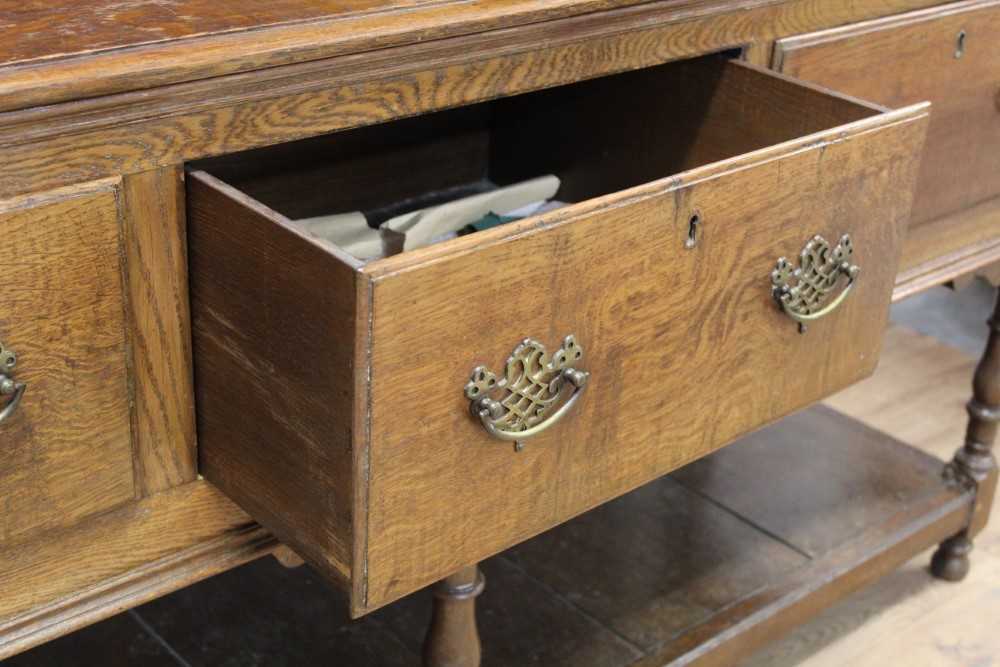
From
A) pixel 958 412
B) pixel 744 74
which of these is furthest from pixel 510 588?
pixel 958 412

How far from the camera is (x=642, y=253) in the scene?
85 centimetres

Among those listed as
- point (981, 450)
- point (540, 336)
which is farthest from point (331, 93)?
point (981, 450)

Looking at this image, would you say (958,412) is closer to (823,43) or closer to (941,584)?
(941,584)

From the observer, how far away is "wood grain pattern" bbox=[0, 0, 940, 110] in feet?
2.32

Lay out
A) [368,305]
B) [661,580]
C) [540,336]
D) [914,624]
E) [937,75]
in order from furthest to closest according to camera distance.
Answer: [914,624] < [661,580] < [937,75] < [540,336] < [368,305]

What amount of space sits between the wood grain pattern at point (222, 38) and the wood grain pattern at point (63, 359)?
0.06 meters

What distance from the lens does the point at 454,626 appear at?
3.37 ft

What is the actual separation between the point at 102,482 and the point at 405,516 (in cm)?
18

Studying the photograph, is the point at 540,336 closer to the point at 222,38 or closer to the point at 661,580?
the point at 222,38

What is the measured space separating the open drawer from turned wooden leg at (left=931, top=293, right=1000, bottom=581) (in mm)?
570

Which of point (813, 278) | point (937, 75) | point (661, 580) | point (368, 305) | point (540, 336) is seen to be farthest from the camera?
point (661, 580)

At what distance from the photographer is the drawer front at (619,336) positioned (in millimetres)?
760

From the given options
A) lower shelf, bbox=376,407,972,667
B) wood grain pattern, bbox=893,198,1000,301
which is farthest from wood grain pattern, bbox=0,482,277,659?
wood grain pattern, bbox=893,198,1000,301

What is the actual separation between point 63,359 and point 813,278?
502 mm
